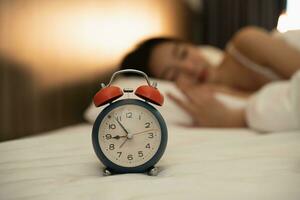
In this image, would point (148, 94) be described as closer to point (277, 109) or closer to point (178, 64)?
point (277, 109)

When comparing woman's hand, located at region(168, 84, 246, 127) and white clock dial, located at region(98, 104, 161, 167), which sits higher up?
white clock dial, located at region(98, 104, 161, 167)

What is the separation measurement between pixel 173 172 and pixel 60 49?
0.85m

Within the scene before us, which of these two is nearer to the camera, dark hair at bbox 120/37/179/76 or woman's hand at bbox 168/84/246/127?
woman's hand at bbox 168/84/246/127

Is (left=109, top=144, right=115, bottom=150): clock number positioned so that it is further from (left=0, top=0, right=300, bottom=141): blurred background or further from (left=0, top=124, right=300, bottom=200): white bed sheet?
(left=0, top=0, right=300, bottom=141): blurred background

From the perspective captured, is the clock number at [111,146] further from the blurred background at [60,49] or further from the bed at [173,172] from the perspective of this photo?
the blurred background at [60,49]

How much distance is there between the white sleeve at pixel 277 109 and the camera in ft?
3.31

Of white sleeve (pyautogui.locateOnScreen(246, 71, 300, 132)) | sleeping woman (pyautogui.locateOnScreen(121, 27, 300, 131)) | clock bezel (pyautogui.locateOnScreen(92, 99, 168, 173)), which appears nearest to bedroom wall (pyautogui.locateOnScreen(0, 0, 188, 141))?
sleeping woman (pyautogui.locateOnScreen(121, 27, 300, 131))

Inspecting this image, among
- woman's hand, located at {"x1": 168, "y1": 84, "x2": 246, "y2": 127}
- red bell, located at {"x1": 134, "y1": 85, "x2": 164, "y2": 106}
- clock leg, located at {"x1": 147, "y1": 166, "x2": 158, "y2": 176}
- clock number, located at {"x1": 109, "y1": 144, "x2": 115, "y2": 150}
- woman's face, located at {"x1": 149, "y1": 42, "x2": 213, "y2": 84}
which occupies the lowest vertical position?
woman's hand, located at {"x1": 168, "y1": 84, "x2": 246, "y2": 127}

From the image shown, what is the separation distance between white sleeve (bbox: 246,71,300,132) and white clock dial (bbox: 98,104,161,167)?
0.56 m

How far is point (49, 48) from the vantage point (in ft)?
4.11

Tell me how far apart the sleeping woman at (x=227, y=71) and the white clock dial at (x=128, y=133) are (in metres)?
0.61

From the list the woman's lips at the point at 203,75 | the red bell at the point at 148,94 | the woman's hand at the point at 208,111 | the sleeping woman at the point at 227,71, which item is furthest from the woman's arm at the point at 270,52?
the red bell at the point at 148,94

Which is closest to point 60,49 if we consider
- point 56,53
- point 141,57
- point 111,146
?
point 56,53

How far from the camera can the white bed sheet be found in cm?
51
